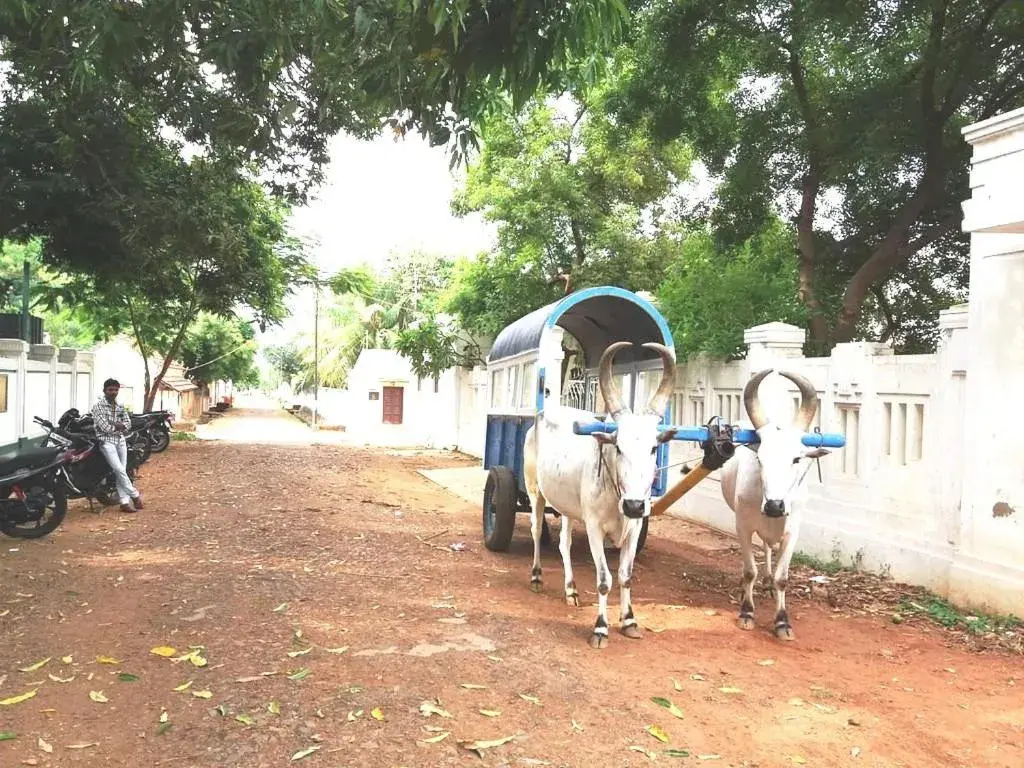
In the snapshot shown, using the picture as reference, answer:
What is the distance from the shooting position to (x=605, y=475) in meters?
5.70

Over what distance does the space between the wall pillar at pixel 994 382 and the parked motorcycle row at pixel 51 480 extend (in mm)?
8371

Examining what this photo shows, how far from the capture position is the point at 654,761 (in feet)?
12.1

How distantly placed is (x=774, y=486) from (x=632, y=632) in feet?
4.36

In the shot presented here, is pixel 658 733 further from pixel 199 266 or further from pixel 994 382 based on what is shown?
pixel 199 266

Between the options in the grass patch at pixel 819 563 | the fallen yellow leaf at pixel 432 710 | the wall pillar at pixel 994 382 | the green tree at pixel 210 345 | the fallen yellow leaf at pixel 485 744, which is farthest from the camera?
the green tree at pixel 210 345

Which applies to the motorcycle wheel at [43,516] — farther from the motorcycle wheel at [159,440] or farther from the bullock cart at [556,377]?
the motorcycle wheel at [159,440]

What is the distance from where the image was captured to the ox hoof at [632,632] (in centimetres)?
551

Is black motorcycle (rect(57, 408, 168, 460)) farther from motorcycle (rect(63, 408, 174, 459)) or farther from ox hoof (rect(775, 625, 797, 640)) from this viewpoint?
ox hoof (rect(775, 625, 797, 640))

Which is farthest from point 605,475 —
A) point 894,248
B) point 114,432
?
point 114,432

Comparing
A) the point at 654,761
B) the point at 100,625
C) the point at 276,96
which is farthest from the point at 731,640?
the point at 276,96

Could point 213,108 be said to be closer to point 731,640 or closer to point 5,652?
A: point 5,652

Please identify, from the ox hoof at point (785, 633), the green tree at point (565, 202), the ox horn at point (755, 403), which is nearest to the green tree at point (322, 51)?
the ox horn at point (755, 403)

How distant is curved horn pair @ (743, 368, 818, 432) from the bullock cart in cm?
40

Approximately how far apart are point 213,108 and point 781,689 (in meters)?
8.78
